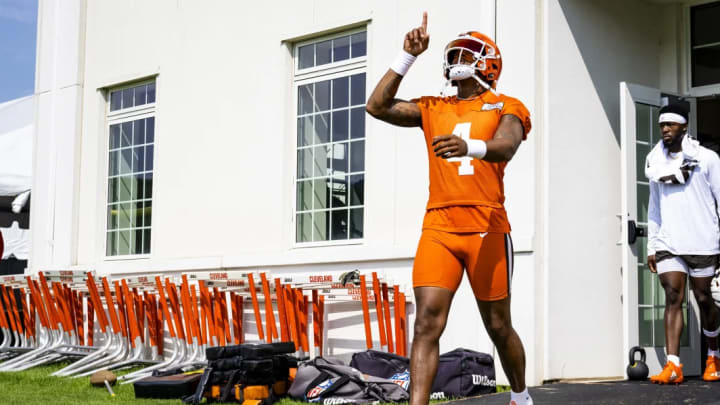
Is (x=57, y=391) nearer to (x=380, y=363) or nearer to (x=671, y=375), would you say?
(x=380, y=363)

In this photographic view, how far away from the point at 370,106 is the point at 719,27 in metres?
4.68

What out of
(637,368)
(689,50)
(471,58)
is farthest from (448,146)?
(689,50)

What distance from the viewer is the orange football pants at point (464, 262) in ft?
15.4

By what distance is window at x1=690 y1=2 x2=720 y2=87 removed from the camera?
8305 mm

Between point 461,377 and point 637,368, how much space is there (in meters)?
1.42

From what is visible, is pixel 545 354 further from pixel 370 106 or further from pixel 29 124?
pixel 29 124

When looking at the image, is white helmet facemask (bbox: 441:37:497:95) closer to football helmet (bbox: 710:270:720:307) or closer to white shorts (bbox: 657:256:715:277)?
white shorts (bbox: 657:256:715:277)

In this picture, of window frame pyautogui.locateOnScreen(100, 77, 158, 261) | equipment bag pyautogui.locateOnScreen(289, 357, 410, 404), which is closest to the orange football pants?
equipment bag pyautogui.locateOnScreen(289, 357, 410, 404)

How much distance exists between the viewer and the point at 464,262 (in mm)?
4781

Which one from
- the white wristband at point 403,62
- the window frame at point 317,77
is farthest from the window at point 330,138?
the white wristband at point 403,62

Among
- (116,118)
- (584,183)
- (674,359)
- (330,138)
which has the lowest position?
(674,359)

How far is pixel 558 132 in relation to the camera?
7.62m

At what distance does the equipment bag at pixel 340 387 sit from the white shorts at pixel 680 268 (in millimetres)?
2089

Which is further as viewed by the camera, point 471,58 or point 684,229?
point 684,229
